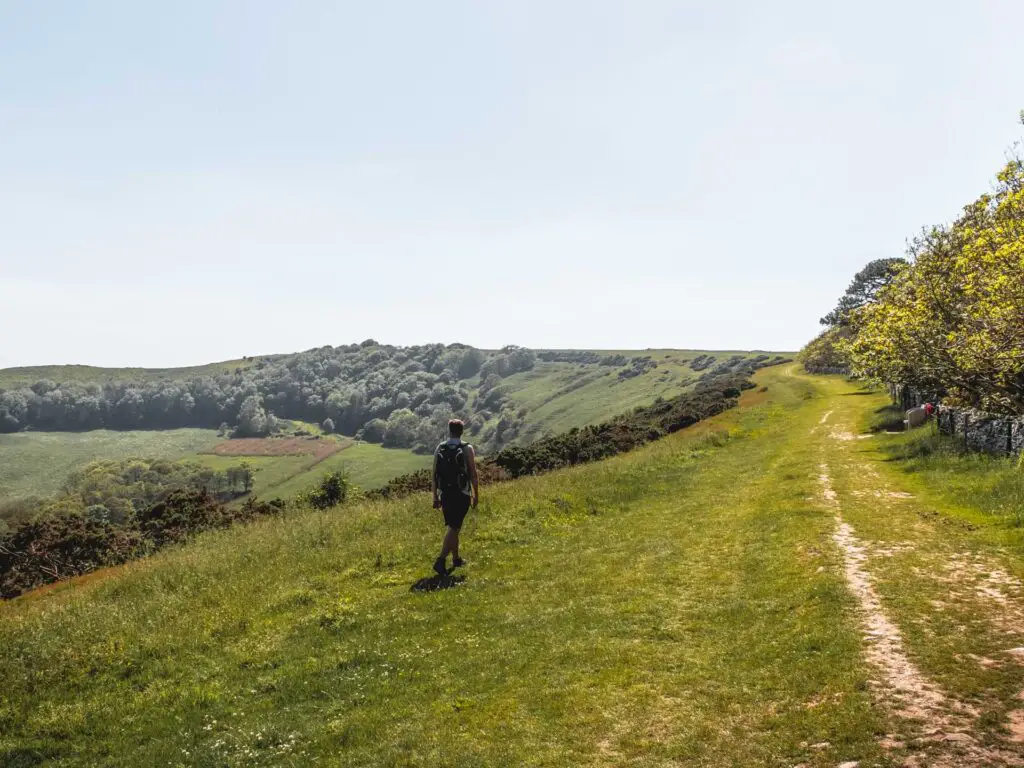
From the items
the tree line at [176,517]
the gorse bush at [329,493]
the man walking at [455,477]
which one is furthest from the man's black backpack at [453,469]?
the gorse bush at [329,493]

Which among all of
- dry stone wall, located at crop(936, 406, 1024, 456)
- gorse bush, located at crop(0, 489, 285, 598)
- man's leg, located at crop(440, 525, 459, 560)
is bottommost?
gorse bush, located at crop(0, 489, 285, 598)

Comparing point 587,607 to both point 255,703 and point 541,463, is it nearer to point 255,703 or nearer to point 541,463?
point 255,703

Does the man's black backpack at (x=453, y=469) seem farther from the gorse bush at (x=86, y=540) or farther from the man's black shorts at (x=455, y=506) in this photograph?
the gorse bush at (x=86, y=540)

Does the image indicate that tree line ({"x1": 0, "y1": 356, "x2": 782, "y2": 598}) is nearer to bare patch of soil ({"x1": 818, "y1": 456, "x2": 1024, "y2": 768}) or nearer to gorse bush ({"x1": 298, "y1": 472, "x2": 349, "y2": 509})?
gorse bush ({"x1": 298, "y1": 472, "x2": 349, "y2": 509})

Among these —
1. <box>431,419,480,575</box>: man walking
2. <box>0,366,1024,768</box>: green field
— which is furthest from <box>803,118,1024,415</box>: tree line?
<box>431,419,480,575</box>: man walking

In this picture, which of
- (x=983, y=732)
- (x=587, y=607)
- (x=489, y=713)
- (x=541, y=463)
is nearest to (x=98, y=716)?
(x=489, y=713)

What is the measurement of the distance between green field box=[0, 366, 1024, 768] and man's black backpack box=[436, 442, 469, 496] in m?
1.99

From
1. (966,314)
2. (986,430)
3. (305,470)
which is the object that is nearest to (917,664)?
(966,314)

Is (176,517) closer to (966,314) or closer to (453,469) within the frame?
(453,469)

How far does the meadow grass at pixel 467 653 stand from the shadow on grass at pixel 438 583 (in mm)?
71

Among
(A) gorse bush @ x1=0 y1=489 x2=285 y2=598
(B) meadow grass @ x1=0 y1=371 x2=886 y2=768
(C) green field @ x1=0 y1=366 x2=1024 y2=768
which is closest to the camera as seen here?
(C) green field @ x1=0 y1=366 x2=1024 y2=768

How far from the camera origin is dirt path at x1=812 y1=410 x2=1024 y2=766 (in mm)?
5441

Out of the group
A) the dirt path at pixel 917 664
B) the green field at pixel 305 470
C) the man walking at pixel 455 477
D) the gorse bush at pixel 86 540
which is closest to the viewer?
the dirt path at pixel 917 664

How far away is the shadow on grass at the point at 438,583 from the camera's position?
12172 millimetres
